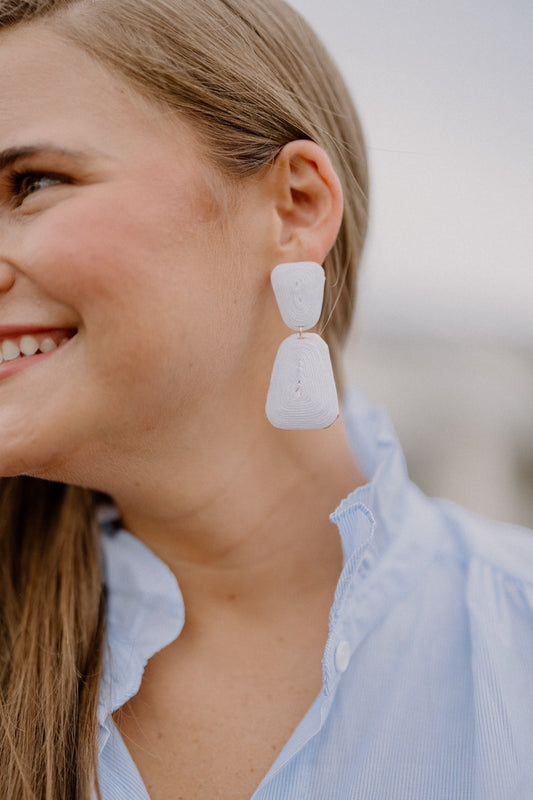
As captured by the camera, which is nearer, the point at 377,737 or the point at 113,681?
the point at 377,737

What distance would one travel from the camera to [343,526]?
5.02ft

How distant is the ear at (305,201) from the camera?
1525mm

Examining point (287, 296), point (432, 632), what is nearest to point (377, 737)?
point (432, 632)

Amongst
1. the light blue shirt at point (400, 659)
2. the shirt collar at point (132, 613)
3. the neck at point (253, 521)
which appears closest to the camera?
the light blue shirt at point (400, 659)

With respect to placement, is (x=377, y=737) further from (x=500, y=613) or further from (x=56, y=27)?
(x=56, y=27)

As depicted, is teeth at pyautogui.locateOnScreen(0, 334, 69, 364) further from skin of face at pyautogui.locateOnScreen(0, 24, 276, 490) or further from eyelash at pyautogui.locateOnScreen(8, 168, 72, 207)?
eyelash at pyautogui.locateOnScreen(8, 168, 72, 207)

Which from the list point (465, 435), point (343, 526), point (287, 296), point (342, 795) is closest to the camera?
point (342, 795)

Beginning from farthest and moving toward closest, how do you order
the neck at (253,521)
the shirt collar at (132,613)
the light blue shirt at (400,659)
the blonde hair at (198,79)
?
the neck at (253,521), the shirt collar at (132,613), the blonde hair at (198,79), the light blue shirt at (400,659)

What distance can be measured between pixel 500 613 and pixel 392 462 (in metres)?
0.43

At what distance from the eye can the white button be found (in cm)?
104

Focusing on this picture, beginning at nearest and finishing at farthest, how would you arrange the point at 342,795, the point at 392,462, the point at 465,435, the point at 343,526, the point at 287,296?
the point at 342,795
the point at 287,296
the point at 343,526
the point at 392,462
the point at 465,435

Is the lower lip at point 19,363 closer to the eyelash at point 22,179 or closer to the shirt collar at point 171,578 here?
the eyelash at point 22,179

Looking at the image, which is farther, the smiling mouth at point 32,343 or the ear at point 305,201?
the ear at point 305,201

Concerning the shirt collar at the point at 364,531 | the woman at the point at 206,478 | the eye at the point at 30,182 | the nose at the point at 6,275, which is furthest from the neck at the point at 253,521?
the eye at the point at 30,182
